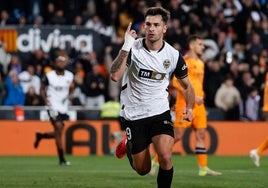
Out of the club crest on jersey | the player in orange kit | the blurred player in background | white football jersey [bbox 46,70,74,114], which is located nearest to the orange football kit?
the player in orange kit

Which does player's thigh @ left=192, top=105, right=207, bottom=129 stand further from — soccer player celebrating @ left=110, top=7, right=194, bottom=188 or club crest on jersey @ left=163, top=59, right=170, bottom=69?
club crest on jersey @ left=163, top=59, right=170, bottom=69

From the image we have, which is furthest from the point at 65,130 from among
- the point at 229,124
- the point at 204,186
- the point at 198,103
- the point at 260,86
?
the point at 204,186

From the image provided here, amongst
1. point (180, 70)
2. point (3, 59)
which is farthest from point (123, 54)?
point (3, 59)

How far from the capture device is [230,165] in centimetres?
1875

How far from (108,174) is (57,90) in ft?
14.4

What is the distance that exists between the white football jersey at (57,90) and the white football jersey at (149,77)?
329 inches

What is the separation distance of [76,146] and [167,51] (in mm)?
11876

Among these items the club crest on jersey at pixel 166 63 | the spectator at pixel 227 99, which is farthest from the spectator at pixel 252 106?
the club crest on jersey at pixel 166 63

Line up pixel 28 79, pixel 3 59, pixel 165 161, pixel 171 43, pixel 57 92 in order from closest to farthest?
pixel 165 161 < pixel 57 92 < pixel 28 79 < pixel 3 59 < pixel 171 43

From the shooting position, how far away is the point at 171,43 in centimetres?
2583

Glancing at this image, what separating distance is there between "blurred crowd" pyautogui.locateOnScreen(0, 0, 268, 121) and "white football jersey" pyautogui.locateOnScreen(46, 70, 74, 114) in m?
4.39

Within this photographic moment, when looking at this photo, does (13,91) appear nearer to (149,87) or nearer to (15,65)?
(15,65)

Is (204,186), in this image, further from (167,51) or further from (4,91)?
(4,91)

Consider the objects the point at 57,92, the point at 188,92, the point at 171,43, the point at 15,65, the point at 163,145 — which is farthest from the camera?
the point at 171,43
